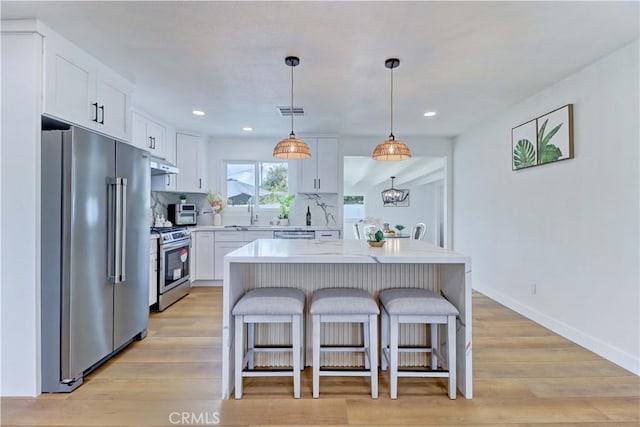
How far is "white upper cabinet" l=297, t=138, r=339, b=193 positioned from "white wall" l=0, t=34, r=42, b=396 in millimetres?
3431

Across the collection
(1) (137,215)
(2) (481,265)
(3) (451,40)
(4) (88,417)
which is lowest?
(4) (88,417)

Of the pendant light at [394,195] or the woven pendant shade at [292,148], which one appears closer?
the woven pendant shade at [292,148]

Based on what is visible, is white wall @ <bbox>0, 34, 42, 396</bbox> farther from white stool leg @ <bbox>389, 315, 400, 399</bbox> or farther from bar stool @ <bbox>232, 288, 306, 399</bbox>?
white stool leg @ <bbox>389, 315, 400, 399</bbox>

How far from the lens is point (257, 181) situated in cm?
546

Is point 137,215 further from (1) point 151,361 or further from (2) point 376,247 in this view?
(2) point 376,247

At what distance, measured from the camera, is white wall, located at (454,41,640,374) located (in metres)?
2.37

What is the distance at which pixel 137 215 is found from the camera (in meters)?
2.71

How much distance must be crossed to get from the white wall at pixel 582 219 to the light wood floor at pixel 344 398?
0.34 m

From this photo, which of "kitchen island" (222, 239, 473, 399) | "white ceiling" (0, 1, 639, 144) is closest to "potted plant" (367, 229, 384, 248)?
"kitchen island" (222, 239, 473, 399)

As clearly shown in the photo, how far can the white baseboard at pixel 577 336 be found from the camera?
2.33 meters

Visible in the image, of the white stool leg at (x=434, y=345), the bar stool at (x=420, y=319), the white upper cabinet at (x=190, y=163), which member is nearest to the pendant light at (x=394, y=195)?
the white upper cabinet at (x=190, y=163)

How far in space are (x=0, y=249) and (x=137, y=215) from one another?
2.88ft

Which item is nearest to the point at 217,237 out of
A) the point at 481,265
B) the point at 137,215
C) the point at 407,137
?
the point at 137,215

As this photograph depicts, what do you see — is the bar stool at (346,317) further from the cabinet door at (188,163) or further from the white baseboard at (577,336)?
the cabinet door at (188,163)
